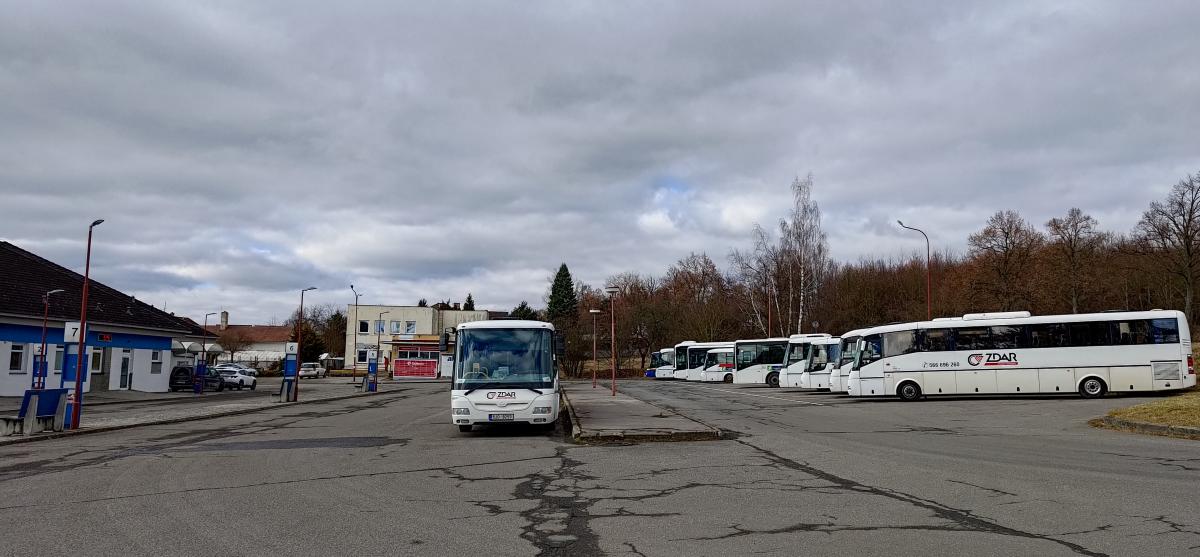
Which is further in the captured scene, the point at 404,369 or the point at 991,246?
the point at 404,369

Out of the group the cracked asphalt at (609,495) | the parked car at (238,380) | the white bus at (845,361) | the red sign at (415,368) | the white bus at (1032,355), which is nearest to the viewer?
the cracked asphalt at (609,495)

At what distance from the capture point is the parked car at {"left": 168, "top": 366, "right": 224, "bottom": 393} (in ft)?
147

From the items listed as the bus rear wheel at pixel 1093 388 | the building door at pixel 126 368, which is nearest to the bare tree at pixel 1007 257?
the bus rear wheel at pixel 1093 388

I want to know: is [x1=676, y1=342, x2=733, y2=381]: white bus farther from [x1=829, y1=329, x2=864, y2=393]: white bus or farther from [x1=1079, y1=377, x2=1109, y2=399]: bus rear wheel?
[x1=1079, y1=377, x2=1109, y2=399]: bus rear wheel

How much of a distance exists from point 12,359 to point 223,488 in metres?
31.0

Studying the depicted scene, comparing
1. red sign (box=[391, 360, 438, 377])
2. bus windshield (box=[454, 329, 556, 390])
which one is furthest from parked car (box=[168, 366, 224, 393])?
red sign (box=[391, 360, 438, 377])

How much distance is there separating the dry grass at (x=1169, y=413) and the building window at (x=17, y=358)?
39.5 metres

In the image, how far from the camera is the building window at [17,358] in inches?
1303

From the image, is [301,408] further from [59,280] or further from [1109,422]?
[1109,422]

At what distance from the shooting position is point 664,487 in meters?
9.55

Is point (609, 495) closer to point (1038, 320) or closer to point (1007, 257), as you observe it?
point (1038, 320)

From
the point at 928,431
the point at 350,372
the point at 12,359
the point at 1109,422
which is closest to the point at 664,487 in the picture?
the point at 928,431

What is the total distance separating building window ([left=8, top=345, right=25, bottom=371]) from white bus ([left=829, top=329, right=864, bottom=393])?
3454 cm

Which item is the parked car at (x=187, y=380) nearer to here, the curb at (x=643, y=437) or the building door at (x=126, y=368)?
the building door at (x=126, y=368)
